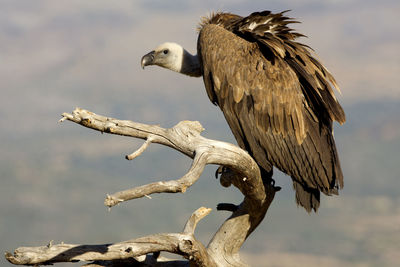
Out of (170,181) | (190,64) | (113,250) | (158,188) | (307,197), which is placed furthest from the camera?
(190,64)

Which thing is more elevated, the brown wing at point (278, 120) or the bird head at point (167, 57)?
the bird head at point (167, 57)

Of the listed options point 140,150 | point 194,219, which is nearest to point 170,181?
point 140,150

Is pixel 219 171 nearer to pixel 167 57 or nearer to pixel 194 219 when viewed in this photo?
pixel 194 219

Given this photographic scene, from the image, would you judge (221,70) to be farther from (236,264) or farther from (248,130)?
(236,264)

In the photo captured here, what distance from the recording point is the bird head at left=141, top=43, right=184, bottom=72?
33.1ft

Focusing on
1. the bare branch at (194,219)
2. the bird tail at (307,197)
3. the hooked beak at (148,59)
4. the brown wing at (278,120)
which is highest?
the hooked beak at (148,59)

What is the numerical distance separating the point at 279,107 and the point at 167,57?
2.67m

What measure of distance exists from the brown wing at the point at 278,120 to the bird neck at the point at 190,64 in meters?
1.62

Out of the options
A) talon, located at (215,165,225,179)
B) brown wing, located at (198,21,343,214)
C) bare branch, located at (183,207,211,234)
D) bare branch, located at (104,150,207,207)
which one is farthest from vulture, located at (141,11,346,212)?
bare branch, located at (104,150,207,207)

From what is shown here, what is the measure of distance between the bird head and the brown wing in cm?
176


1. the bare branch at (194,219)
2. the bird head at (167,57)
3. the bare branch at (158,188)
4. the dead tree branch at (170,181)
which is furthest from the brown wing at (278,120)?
the bare branch at (158,188)

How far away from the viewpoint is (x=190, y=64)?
33.0 feet

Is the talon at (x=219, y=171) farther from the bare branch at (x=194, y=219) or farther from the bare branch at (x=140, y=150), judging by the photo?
the bare branch at (x=140, y=150)

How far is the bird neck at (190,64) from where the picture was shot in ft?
32.9
